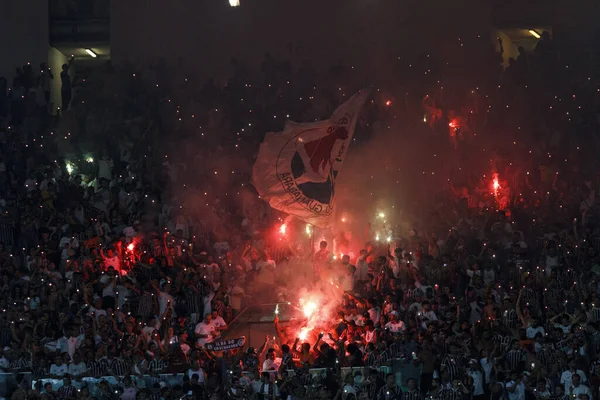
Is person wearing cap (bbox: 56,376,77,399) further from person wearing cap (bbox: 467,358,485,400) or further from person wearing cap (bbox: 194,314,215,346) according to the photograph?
person wearing cap (bbox: 467,358,485,400)

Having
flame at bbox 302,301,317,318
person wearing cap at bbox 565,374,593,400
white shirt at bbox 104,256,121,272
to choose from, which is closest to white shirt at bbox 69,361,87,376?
white shirt at bbox 104,256,121,272

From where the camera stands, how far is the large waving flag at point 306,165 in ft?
68.2

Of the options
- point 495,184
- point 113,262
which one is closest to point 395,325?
point 113,262

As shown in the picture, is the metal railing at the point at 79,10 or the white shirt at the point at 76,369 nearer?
the white shirt at the point at 76,369

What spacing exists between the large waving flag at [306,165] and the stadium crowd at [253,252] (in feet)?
4.35

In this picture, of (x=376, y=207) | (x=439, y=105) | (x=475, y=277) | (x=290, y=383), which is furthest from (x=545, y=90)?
(x=290, y=383)

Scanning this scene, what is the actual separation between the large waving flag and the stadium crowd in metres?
1.33

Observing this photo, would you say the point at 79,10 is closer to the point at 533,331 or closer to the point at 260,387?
the point at 260,387

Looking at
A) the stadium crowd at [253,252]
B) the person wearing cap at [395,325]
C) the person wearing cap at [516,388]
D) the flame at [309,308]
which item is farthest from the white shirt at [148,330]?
the person wearing cap at [516,388]

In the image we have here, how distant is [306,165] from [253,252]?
2172mm

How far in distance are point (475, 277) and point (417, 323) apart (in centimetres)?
156

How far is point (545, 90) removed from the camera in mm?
24969

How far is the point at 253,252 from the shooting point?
22188 millimetres

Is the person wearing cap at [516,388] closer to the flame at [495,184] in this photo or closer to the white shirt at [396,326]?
the white shirt at [396,326]
